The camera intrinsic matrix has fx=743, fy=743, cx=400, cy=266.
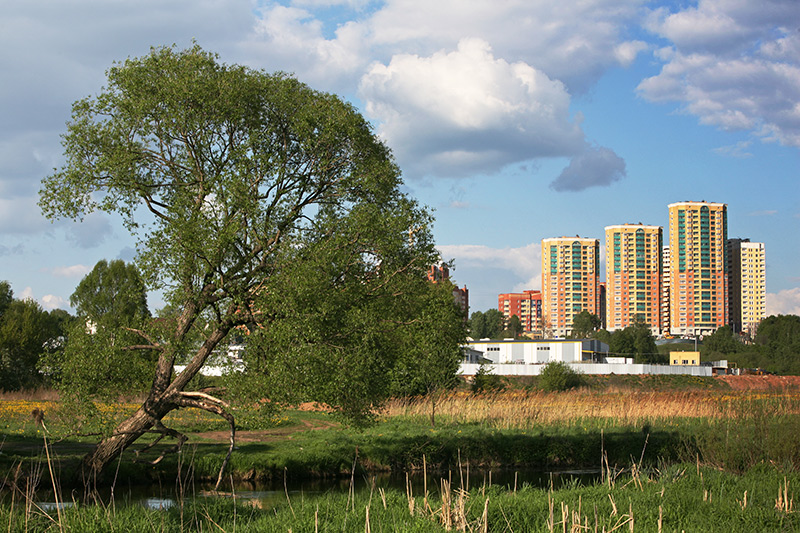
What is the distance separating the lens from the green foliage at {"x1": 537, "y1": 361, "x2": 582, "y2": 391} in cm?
4896

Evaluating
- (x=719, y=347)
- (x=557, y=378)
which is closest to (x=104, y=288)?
(x=557, y=378)

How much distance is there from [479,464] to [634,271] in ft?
524

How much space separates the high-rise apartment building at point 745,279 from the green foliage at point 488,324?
54.0 m

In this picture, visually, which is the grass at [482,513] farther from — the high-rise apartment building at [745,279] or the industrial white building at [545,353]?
the high-rise apartment building at [745,279]

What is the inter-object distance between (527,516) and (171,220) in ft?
31.7

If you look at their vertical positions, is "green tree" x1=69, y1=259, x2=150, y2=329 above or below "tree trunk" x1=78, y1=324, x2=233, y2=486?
above

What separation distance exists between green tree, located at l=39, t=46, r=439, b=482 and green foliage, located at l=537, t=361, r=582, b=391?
3285cm

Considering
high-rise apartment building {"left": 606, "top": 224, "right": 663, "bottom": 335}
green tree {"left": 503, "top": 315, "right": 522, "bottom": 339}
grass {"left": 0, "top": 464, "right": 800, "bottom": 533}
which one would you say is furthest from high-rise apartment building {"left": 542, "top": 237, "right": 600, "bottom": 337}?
grass {"left": 0, "top": 464, "right": 800, "bottom": 533}

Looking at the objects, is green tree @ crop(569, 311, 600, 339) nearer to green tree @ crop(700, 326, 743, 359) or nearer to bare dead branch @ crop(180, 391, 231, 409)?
green tree @ crop(700, 326, 743, 359)

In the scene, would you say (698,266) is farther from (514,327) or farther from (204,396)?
(204,396)

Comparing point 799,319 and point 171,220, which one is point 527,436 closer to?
point 171,220

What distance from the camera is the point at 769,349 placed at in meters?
94.5

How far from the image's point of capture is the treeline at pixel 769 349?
84.2 meters

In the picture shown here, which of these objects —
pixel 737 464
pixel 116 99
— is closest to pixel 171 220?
pixel 116 99
